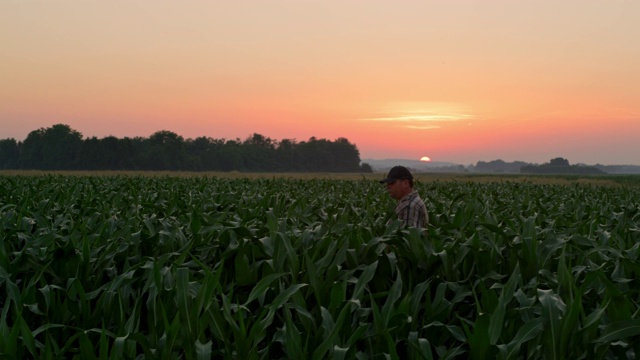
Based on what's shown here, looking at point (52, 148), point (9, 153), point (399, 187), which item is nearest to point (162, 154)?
point (52, 148)

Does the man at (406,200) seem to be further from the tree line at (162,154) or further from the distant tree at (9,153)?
the distant tree at (9,153)

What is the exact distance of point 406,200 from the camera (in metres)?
6.58

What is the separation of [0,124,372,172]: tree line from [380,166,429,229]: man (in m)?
99.3

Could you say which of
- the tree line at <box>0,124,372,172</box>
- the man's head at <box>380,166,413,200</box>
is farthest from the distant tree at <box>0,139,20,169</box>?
the man's head at <box>380,166,413,200</box>

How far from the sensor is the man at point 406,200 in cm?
644

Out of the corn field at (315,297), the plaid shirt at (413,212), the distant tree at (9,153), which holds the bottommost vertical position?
the corn field at (315,297)

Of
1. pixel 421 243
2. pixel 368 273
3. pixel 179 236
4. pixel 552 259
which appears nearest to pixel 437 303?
pixel 368 273

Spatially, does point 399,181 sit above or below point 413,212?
above

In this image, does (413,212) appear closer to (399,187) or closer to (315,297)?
(399,187)

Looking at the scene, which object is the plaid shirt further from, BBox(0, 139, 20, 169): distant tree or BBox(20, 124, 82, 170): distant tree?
BBox(0, 139, 20, 169): distant tree

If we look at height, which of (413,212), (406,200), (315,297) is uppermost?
(406,200)

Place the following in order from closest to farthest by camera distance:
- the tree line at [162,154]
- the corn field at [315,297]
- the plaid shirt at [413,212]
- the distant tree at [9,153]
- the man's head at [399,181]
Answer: the corn field at [315,297] → the plaid shirt at [413,212] → the man's head at [399,181] → the tree line at [162,154] → the distant tree at [9,153]

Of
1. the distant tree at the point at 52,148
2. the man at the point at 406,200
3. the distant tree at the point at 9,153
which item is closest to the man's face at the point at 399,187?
the man at the point at 406,200

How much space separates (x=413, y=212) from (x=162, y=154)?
103652 mm
